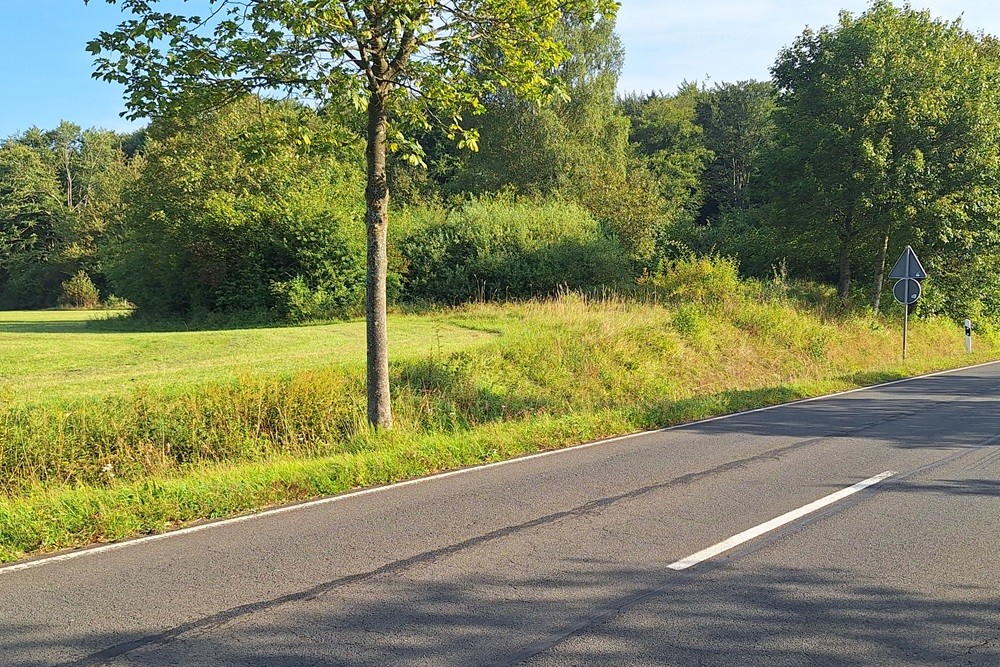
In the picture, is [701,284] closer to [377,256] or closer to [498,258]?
[498,258]

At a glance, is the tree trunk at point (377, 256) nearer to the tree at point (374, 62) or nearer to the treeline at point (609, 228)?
the tree at point (374, 62)

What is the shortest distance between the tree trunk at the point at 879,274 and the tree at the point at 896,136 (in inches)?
7.9

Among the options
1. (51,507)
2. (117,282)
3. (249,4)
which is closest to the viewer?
(51,507)

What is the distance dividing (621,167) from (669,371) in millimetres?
28827

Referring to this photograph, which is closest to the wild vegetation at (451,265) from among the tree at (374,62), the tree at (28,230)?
the tree at (374,62)

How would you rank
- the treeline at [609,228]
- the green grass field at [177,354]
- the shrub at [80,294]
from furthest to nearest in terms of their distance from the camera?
the shrub at [80,294], the treeline at [609,228], the green grass field at [177,354]

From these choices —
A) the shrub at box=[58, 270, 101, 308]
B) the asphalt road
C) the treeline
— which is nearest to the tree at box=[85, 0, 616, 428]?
Answer: the asphalt road

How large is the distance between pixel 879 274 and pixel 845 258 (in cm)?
134

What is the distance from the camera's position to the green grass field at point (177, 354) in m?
12.5

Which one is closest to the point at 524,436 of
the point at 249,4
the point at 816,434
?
the point at 816,434

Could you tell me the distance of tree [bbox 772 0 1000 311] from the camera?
26.2m

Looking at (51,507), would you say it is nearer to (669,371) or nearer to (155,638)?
(155,638)

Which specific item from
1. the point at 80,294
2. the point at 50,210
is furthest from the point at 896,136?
the point at 50,210

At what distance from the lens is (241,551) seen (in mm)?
5945
